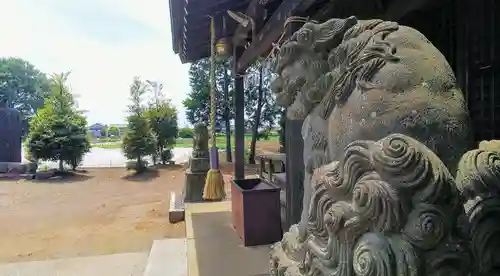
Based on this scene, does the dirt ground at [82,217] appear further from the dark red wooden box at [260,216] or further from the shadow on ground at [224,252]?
the dark red wooden box at [260,216]

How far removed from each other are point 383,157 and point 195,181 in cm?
620

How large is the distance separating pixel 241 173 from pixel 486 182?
4.46 metres

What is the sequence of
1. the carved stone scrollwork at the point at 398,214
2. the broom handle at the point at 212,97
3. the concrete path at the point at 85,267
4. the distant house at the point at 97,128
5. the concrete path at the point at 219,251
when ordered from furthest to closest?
the distant house at the point at 97,128 < the broom handle at the point at 212,97 < the concrete path at the point at 85,267 < the concrete path at the point at 219,251 < the carved stone scrollwork at the point at 398,214

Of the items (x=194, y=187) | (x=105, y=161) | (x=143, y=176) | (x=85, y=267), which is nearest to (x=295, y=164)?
(x=85, y=267)

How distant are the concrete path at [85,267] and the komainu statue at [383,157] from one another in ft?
12.0

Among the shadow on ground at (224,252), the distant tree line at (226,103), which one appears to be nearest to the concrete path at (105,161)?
the distant tree line at (226,103)

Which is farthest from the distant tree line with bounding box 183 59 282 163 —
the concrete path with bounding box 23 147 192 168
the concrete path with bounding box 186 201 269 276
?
the concrete path with bounding box 186 201 269 276

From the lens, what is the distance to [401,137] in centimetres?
83

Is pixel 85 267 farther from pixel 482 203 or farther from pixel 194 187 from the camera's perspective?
pixel 482 203

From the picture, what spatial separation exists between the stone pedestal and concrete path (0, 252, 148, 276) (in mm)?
2031

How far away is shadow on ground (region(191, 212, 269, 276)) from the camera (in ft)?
9.46

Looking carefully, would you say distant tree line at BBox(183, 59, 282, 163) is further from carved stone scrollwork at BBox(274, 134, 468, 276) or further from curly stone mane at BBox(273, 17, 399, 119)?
carved stone scrollwork at BBox(274, 134, 468, 276)

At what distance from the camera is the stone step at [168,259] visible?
3.83 m

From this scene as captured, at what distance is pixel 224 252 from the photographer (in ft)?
10.7
